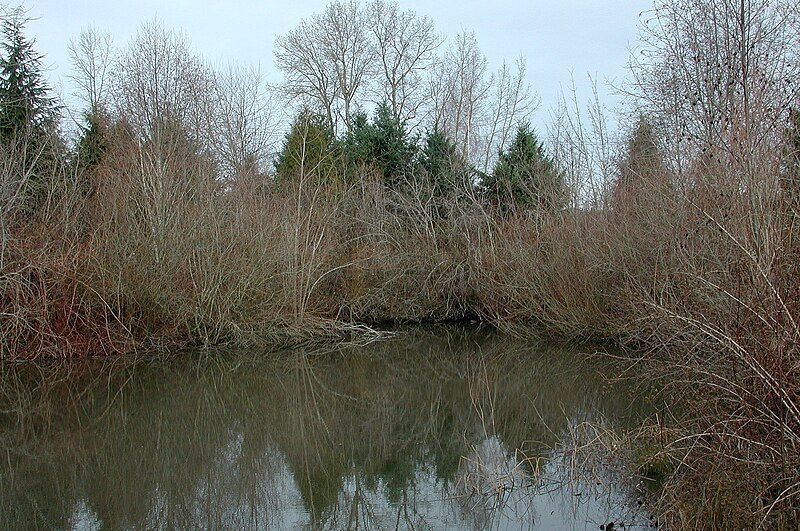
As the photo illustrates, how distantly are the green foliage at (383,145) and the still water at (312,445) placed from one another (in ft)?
39.3

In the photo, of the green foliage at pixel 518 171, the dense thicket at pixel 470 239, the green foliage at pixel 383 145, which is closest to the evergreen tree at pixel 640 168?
the dense thicket at pixel 470 239

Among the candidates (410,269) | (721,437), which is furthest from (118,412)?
(410,269)

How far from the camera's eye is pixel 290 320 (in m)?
16.8

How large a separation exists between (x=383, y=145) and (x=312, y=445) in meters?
18.7

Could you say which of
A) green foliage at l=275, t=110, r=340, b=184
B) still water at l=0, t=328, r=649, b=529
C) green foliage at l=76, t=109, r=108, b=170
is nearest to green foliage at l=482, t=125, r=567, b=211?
green foliage at l=275, t=110, r=340, b=184

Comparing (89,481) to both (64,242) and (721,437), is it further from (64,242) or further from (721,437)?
(64,242)

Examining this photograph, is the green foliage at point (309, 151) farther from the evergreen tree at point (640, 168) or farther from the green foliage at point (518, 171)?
the evergreen tree at point (640, 168)

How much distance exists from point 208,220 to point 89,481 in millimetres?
9185

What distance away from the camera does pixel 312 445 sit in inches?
340

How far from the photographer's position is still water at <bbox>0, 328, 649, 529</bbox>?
247 inches

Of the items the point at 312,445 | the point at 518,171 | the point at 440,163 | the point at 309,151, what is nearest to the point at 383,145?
the point at 440,163

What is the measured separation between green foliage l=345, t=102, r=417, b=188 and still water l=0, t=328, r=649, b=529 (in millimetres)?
Result: 11980

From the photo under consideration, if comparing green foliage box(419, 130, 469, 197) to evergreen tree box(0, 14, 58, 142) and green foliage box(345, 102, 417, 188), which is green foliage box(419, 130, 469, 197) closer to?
green foliage box(345, 102, 417, 188)

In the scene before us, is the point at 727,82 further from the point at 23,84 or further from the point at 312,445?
the point at 23,84
